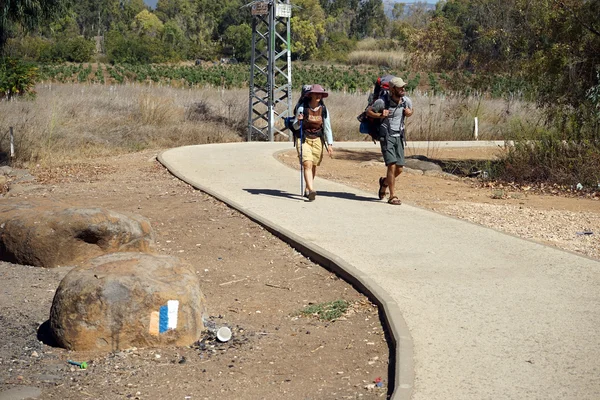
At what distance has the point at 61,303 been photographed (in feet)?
21.7

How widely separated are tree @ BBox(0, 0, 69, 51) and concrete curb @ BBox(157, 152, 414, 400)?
755 cm

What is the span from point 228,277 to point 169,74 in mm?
62079

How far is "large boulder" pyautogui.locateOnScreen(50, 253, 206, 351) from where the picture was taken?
653cm

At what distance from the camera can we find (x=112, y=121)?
2542 cm

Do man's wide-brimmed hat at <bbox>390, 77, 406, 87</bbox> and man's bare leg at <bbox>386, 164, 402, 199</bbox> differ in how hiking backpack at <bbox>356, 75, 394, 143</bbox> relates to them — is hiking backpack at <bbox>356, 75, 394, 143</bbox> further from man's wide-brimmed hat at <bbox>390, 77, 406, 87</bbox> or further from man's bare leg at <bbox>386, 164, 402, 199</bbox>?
man's bare leg at <bbox>386, 164, 402, 199</bbox>

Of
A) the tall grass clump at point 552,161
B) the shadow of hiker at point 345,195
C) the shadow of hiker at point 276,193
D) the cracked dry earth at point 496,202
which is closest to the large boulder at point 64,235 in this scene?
the shadow of hiker at point 276,193

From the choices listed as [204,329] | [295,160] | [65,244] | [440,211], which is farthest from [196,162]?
[204,329]

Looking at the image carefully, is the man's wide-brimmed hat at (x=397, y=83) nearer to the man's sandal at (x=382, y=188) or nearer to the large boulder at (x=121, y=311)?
the man's sandal at (x=382, y=188)

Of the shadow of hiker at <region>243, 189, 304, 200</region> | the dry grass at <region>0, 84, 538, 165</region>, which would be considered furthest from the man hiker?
the dry grass at <region>0, 84, 538, 165</region>

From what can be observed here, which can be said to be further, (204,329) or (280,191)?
(280,191)

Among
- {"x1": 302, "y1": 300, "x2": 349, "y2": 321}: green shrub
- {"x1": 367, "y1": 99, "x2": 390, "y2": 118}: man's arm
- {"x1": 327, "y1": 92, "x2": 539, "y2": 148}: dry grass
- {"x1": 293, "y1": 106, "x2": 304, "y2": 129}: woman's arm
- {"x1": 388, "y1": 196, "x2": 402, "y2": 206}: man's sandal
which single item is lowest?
{"x1": 327, "y1": 92, "x2": 539, "y2": 148}: dry grass

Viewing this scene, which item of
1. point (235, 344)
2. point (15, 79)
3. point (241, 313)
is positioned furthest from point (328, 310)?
point (15, 79)

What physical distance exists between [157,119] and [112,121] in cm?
155

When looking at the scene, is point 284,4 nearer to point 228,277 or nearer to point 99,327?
point 228,277
